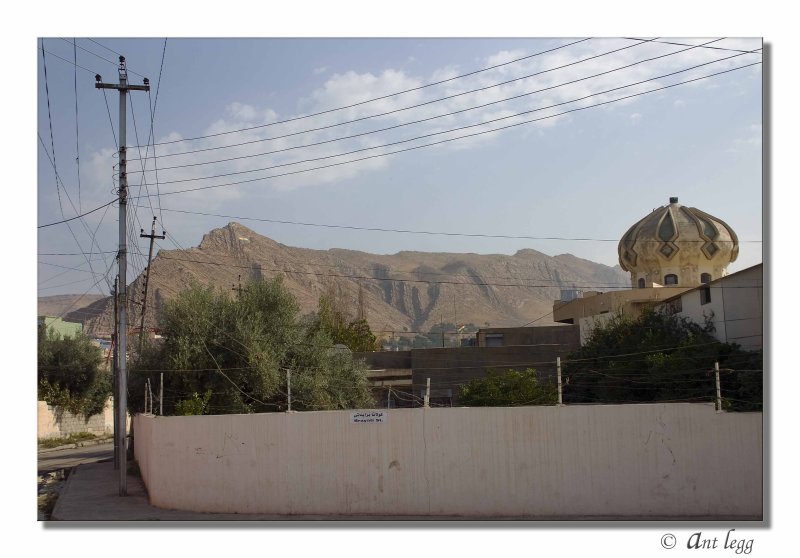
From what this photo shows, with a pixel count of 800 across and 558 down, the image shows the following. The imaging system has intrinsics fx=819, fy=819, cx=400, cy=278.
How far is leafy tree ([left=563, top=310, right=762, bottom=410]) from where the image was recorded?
63.2 ft

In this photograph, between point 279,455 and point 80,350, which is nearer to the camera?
point 279,455

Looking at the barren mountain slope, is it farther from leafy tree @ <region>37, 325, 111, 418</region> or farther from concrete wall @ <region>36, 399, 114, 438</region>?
leafy tree @ <region>37, 325, 111, 418</region>

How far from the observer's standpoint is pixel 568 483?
12672 millimetres

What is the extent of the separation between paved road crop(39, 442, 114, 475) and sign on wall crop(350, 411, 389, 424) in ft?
56.6

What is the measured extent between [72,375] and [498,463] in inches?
1380

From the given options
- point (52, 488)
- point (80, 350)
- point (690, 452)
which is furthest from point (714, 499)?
point (80, 350)

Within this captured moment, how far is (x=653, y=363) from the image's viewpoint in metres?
22.0

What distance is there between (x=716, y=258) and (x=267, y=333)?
2351 cm

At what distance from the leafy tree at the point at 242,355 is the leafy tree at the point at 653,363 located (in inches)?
296

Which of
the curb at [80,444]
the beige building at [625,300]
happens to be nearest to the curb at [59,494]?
the curb at [80,444]

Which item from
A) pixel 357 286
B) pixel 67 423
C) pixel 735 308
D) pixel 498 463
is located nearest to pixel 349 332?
pixel 67 423

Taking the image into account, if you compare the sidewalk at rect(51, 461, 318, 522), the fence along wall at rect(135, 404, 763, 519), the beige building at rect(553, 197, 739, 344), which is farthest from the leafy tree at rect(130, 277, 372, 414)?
the beige building at rect(553, 197, 739, 344)

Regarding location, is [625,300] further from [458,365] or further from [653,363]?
[653,363]

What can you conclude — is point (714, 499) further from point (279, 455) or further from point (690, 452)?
point (279, 455)
